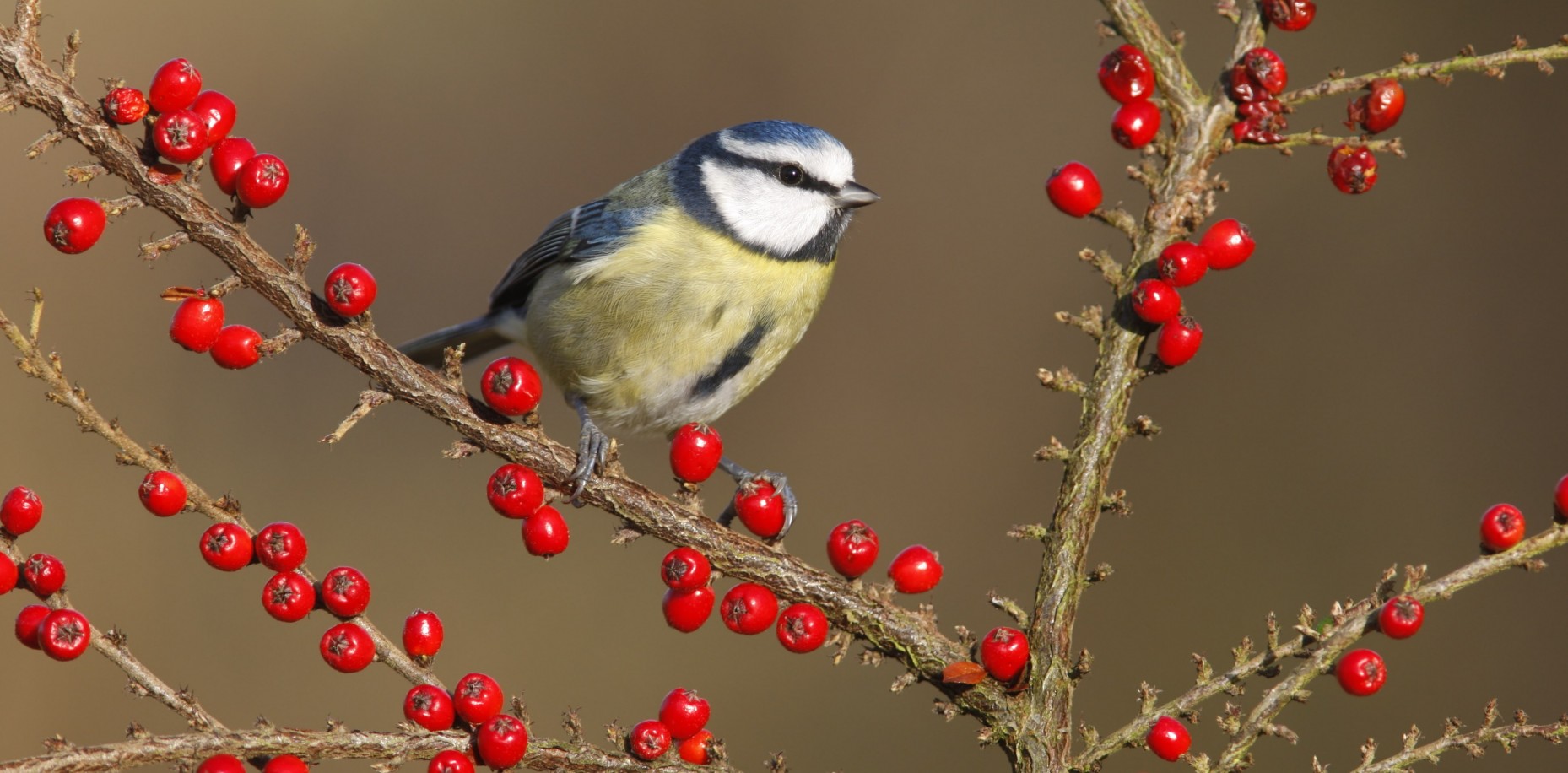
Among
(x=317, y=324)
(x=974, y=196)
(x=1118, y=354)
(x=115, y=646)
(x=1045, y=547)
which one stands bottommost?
(x=115, y=646)

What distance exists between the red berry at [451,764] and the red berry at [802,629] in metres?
0.28

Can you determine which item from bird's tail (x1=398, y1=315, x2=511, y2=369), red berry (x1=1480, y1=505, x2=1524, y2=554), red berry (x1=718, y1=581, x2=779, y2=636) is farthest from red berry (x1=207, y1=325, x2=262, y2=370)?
bird's tail (x1=398, y1=315, x2=511, y2=369)

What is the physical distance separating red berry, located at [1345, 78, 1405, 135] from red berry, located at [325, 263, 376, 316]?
81cm

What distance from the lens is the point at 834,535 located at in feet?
3.60

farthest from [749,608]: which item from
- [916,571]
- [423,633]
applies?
[423,633]

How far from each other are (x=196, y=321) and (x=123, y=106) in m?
0.17

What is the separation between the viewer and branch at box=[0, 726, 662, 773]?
2.72ft

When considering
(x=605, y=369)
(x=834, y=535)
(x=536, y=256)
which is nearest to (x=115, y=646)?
(x=834, y=535)

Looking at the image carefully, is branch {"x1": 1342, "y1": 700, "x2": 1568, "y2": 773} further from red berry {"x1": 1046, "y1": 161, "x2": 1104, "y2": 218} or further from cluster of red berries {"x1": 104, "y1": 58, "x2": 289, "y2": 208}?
cluster of red berries {"x1": 104, "y1": 58, "x2": 289, "y2": 208}

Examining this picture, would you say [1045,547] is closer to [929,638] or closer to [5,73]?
[929,638]

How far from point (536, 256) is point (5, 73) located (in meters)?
1.47

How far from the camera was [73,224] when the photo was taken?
90 centimetres

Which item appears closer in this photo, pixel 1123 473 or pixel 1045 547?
pixel 1045 547

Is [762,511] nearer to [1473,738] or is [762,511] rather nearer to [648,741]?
[648,741]
